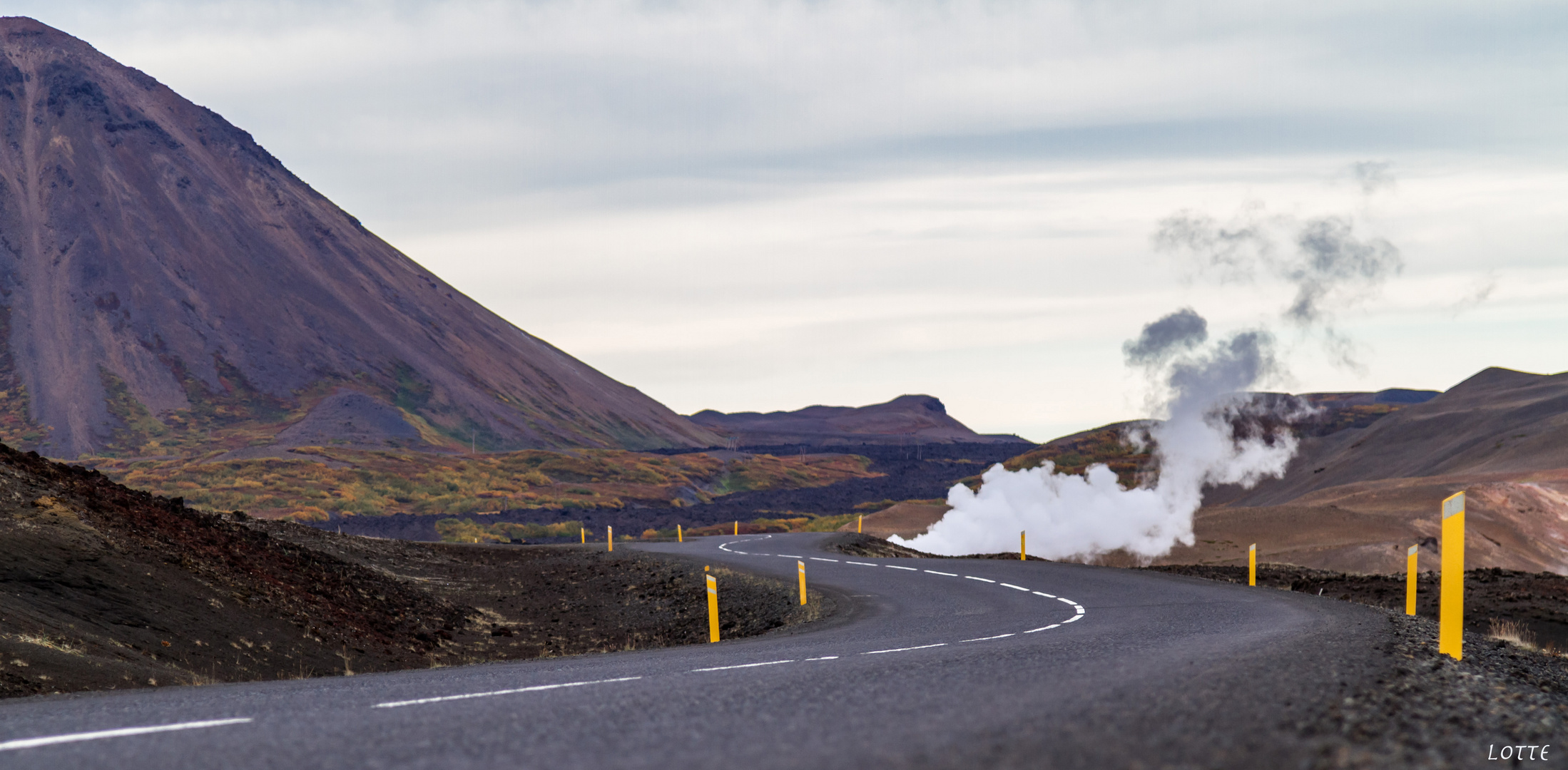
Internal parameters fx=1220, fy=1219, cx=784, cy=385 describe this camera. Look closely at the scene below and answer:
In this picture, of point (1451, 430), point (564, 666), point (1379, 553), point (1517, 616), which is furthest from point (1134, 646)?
point (1451, 430)

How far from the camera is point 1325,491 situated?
2781 inches

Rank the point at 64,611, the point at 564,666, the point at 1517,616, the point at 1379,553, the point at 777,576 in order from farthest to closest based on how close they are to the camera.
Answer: the point at 1379,553, the point at 777,576, the point at 1517,616, the point at 64,611, the point at 564,666

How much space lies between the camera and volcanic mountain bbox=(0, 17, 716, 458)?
13300cm

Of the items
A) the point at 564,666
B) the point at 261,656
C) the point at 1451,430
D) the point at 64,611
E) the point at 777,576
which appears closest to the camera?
the point at 564,666

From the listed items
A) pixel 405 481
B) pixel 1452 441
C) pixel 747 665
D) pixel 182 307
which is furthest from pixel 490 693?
pixel 182 307

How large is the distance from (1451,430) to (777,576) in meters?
74.3

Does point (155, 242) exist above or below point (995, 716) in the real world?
above

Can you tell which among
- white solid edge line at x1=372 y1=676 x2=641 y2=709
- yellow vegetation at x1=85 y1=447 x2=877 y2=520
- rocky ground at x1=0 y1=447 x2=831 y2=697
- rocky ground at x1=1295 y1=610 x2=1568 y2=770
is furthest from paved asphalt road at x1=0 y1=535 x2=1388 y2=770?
yellow vegetation at x1=85 y1=447 x2=877 y2=520

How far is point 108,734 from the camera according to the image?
6.87 metres

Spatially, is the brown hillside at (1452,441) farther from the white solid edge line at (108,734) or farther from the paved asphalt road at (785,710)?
the white solid edge line at (108,734)

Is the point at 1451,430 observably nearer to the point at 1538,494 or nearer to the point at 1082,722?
the point at 1538,494

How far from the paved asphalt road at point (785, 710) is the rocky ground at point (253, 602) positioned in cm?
465

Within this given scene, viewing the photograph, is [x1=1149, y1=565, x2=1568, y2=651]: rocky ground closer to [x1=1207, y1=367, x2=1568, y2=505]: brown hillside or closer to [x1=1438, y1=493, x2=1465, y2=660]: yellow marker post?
[x1=1438, y1=493, x2=1465, y2=660]: yellow marker post

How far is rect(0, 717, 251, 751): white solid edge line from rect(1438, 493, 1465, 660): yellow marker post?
9.42m
